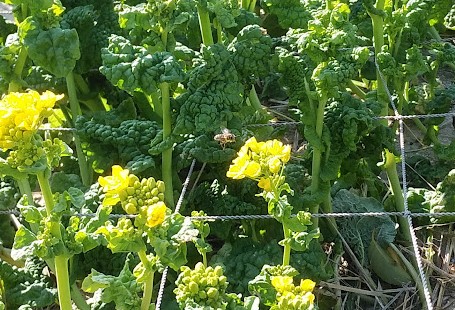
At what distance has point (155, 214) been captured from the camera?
62.3 inches

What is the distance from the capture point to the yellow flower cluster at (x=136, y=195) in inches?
62.6

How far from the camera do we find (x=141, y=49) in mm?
2275

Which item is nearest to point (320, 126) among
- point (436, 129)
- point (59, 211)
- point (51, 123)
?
point (436, 129)

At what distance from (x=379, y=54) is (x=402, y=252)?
2.43 feet

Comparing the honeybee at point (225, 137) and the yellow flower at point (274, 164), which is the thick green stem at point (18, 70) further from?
the yellow flower at point (274, 164)

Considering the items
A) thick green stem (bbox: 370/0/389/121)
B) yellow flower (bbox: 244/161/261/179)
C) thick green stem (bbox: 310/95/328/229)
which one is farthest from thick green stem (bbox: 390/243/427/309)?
yellow flower (bbox: 244/161/261/179)

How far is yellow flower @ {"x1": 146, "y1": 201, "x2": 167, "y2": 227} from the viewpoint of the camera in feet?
5.17

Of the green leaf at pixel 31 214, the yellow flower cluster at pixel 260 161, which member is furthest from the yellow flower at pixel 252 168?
the green leaf at pixel 31 214

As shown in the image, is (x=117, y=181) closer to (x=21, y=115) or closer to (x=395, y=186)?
(x=21, y=115)

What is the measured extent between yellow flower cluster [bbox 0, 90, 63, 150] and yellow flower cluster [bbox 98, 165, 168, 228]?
0.67ft

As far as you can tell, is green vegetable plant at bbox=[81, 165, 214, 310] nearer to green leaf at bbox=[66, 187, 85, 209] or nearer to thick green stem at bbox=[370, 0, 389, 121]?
green leaf at bbox=[66, 187, 85, 209]

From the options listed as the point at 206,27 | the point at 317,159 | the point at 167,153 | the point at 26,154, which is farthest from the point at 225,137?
the point at 26,154

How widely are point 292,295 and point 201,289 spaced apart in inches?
8.2

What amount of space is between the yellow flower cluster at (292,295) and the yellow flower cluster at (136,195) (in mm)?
306
